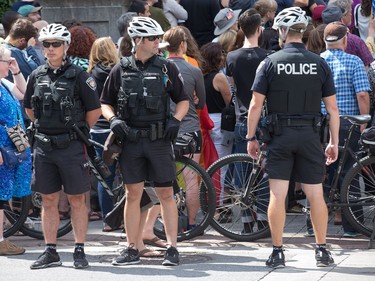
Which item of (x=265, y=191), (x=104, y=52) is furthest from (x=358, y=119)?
(x=104, y=52)

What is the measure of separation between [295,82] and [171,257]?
1.82m

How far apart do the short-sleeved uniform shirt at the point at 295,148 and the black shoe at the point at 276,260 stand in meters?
0.64

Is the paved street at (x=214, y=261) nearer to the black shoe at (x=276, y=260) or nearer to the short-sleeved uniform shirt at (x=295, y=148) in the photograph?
the black shoe at (x=276, y=260)

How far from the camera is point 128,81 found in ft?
30.5

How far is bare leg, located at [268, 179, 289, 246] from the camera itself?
9180 millimetres

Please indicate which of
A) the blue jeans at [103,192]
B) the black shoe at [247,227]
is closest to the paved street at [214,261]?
the black shoe at [247,227]

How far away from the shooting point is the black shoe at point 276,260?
919cm

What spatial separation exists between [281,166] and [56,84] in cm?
202

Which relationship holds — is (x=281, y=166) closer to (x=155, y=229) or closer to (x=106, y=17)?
(x=155, y=229)

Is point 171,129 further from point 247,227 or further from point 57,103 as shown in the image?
point 247,227

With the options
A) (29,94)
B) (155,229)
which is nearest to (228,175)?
(155,229)

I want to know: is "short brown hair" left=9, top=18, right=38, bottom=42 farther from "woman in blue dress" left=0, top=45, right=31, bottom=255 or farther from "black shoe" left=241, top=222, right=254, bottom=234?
"black shoe" left=241, top=222, right=254, bottom=234

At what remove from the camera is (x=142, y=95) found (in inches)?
364

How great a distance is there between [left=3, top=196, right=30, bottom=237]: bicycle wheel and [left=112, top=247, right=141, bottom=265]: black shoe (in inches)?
59.1
